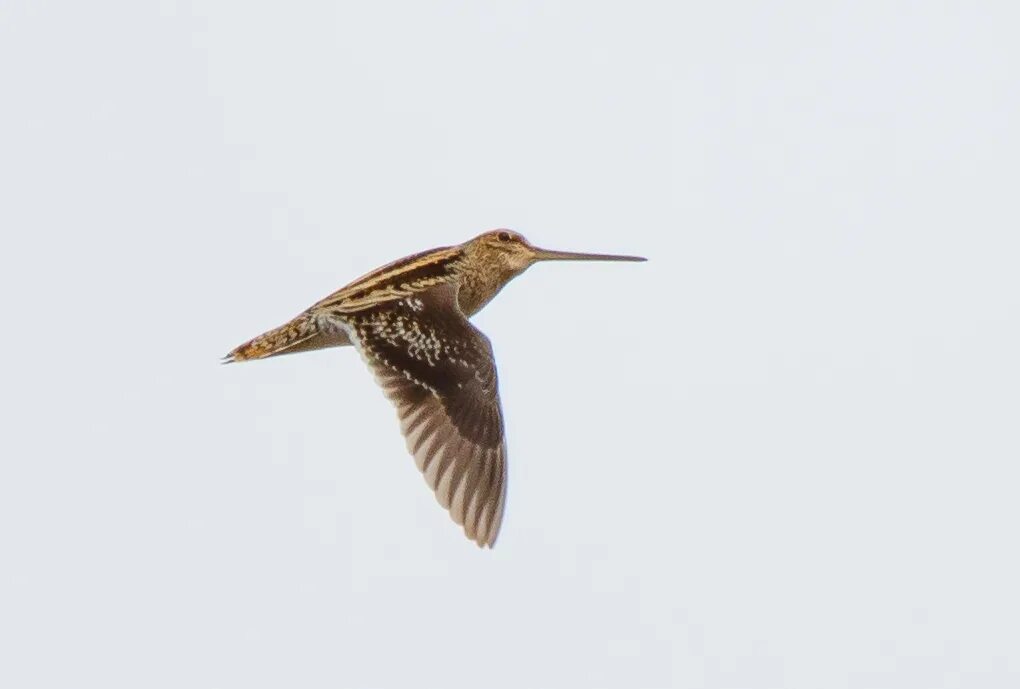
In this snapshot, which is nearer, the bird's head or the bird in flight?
the bird in flight

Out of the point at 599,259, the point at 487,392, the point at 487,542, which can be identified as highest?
the point at 599,259

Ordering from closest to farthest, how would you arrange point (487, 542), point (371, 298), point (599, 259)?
point (487, 542) < point (371, 298) < point (599, 259)

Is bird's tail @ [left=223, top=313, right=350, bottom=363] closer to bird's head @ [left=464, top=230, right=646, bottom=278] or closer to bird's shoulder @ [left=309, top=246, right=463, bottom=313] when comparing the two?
bird's shoulder @ [left=309, top=246, right=463, bottom=313]

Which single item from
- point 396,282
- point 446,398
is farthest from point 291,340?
point 446,398

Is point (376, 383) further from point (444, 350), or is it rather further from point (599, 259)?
point (599, 259)

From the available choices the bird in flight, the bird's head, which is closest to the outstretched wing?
the bird in flight

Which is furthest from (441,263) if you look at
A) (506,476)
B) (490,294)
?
(506,476)
